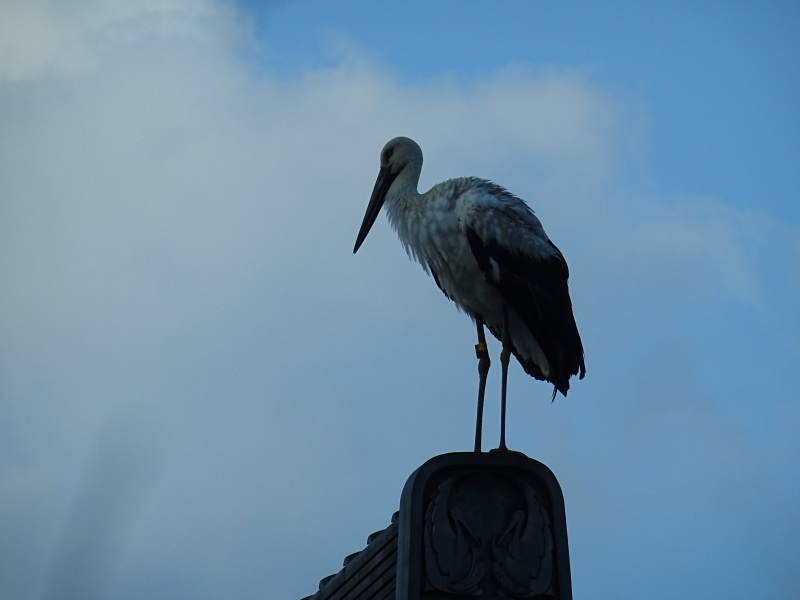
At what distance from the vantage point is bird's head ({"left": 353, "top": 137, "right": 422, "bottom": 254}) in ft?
34.2

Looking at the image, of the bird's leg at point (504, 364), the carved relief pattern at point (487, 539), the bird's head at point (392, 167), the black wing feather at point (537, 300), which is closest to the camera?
the carved relief pattern at point (487, 539)

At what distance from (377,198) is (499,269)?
6.42ft

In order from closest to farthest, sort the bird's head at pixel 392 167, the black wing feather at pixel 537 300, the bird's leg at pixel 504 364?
the bird's leg at pixel 504 364 → the black wing feather at pixel 537 300 → the bird's head at pixel 392 167

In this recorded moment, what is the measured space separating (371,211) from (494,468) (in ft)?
12.8

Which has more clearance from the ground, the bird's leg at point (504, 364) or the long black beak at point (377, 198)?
the long black beak at point (377, 198)

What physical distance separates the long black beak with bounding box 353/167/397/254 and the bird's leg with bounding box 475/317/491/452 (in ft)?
5.43

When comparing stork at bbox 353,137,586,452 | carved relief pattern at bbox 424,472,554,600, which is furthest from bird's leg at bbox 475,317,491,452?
carved relief pattern at bbox 424,472,554,600

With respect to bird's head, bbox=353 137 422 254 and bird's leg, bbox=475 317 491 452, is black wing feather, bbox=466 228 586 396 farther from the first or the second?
bird's head, bbox=353 137 422 254

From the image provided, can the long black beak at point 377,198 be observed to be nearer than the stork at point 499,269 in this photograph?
No

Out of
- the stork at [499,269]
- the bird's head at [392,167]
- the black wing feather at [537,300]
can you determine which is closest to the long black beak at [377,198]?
the bird's head at [392,167]

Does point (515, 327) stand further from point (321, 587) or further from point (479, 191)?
point (321, 587)

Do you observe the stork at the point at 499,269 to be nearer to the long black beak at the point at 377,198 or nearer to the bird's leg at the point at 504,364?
the bird's leg at the point at 504,364

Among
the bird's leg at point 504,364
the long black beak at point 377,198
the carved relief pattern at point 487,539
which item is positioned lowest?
the carved relief pattern at point 487,539

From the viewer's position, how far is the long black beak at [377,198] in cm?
1058
